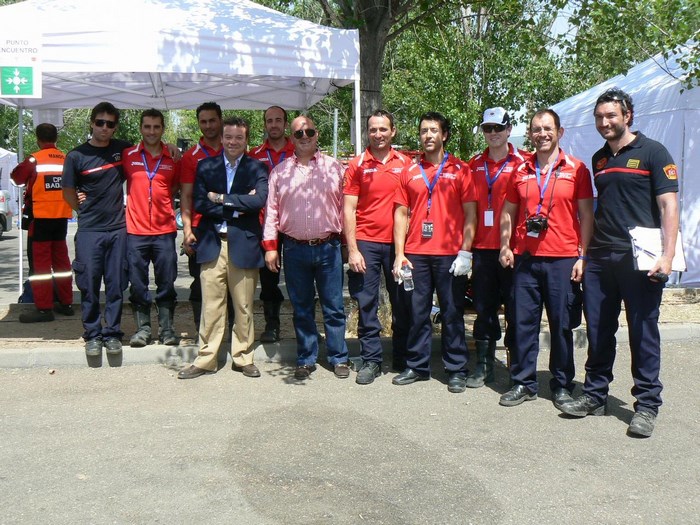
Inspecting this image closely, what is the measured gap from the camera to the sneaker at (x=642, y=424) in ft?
15.6

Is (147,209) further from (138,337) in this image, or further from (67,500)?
(67,500)

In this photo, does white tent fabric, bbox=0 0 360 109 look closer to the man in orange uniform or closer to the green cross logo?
the green cross logo

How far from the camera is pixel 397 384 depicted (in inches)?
233

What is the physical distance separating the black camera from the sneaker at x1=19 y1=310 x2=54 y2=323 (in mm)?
5269

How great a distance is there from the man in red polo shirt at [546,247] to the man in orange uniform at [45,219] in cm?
477

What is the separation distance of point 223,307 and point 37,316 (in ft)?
9.33

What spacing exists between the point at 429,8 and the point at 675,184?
13.5 feet

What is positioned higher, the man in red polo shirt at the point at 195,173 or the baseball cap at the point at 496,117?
the baseball cap at the point at 496,117

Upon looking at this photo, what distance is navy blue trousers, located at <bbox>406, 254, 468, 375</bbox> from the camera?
5.71 meters

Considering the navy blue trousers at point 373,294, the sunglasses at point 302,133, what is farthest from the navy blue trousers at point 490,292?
the sunglasses at point 302,133

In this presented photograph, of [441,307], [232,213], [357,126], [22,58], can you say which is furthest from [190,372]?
[22,58]

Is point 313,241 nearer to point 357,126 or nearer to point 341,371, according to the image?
point 341,371

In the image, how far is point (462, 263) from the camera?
5520 mm

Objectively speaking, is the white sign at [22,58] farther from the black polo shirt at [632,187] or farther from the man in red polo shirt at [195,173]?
the black polo shirt at [632,187]
